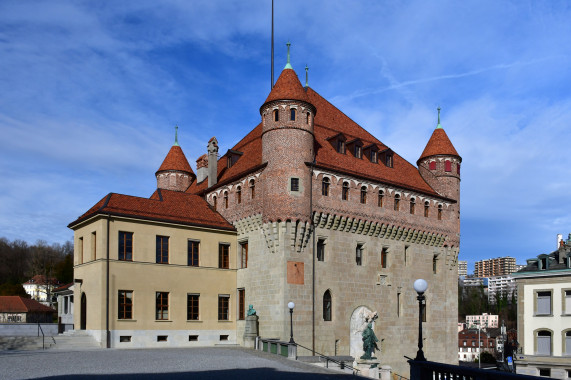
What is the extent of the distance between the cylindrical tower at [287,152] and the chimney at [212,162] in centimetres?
645

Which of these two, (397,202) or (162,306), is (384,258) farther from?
(162,306)

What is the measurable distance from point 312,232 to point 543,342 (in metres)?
20.2

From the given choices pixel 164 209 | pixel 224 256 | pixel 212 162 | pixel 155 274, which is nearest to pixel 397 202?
pixel 224 256

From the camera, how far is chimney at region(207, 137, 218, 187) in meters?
41.9

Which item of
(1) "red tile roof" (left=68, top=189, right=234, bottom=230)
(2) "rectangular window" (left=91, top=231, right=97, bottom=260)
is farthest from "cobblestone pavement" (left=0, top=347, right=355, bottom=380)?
(1) "red tile roof" (left=68, top=189, right=234, bottom=230)

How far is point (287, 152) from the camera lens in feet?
116

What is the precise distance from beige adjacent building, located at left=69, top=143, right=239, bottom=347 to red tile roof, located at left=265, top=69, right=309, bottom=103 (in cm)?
920

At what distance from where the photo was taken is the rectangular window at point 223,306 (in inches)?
1487

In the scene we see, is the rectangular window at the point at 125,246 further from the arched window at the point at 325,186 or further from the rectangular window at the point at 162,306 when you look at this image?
the arched window at the point at 325,186

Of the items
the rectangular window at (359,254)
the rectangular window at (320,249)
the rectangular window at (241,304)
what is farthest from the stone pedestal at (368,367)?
the rectangular window at (241,304)

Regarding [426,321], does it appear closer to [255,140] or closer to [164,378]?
[255,140]

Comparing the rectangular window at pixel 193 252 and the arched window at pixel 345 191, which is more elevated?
the arched window at pixel 345 191

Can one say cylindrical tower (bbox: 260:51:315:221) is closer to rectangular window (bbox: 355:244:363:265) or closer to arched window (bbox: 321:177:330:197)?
arched window (bbox: 321:177:330:197)

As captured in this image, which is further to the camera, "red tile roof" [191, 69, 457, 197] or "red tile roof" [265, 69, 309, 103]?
"red tile roof" [191, 69, 457, 197]
